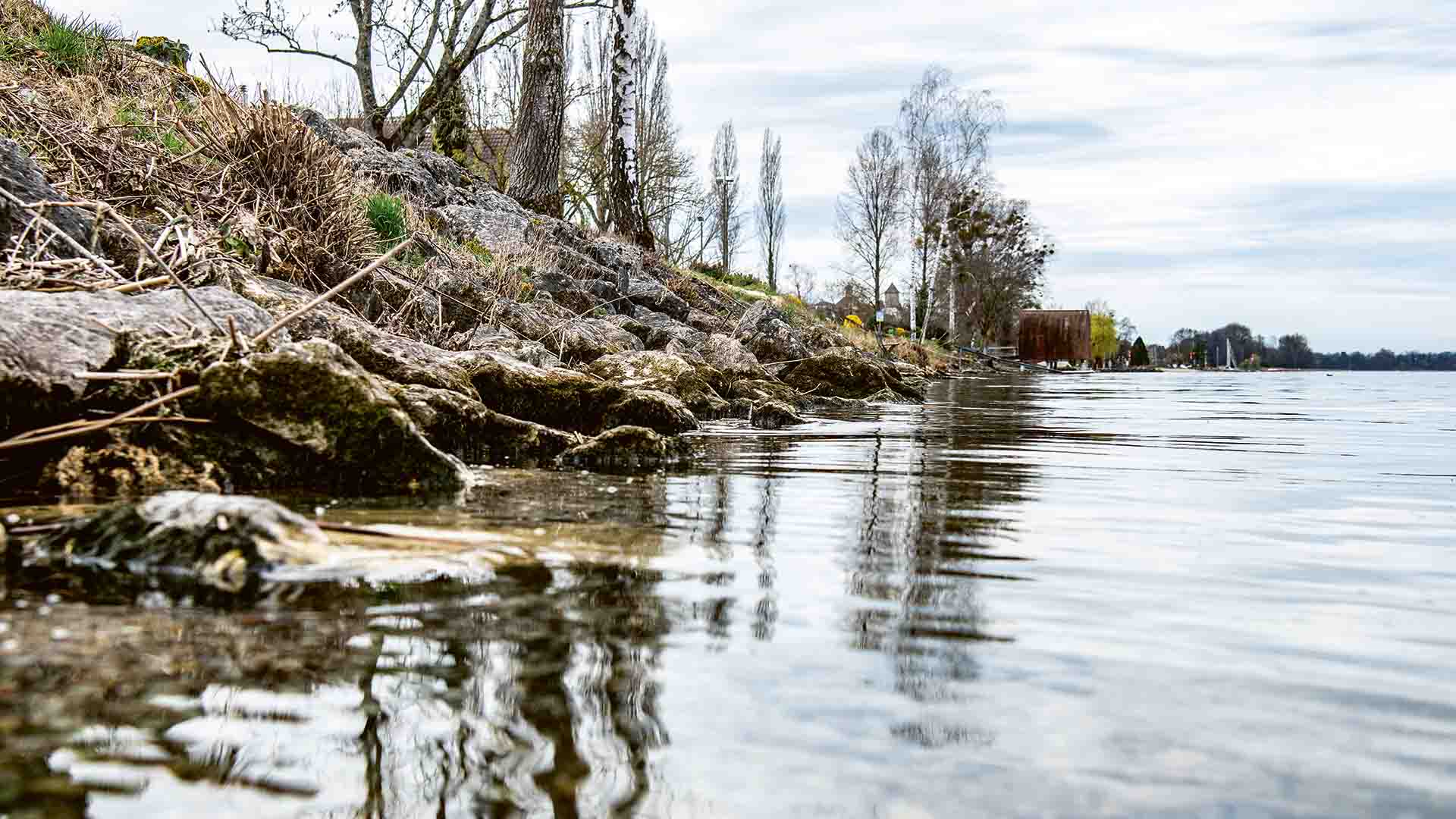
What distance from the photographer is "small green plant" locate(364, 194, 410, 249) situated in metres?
9.77

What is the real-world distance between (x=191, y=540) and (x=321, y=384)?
1.54 metres

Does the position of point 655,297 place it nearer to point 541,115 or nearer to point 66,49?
point 541,115

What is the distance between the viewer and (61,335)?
394 cm

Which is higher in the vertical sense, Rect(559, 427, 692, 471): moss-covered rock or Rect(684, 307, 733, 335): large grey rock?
Rect(684, 307, 733, 335): large grey rock

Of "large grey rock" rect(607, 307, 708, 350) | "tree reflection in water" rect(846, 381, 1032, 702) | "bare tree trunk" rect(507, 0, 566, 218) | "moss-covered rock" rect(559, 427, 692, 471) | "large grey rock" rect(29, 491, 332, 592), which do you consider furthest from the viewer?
"bare tree trunk" rect(507, 0, 566, 218)

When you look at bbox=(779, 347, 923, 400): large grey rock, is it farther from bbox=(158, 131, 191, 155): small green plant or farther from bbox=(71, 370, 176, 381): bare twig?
bbox=(71, 370, 176, 381): bare twig

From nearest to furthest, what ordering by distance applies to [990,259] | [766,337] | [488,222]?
[488,222] → [766,337] → [990,259]

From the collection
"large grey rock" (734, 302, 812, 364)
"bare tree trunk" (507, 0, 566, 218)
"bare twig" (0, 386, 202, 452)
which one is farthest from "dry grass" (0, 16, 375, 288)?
"bare tree trunk" (507, 0, 566, 218)

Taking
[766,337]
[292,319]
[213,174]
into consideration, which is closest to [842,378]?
[766,337]

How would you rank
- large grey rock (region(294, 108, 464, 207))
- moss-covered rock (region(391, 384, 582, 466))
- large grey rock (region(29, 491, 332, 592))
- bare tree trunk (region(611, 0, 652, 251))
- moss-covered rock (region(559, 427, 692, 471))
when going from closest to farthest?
large grey rock (region(29, 491, 332, 592)) → moss-covered rock (region(391, 384, 582, 466)) → moss-covered rock (region(559, 427, 692, 471)) → large grey rock (region(294, 108, 464, 207)) → bare tree trunk (region(611, 0, 652, 251))

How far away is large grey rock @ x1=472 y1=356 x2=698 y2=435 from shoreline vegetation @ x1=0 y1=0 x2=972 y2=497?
1 cm

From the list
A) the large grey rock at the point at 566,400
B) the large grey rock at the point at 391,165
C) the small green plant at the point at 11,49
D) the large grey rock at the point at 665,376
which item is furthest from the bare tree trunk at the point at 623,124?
the large grey rock at the point at 566,400

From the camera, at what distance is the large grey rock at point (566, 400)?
21.2 feet

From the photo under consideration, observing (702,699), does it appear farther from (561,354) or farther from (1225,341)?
(1225,341)
